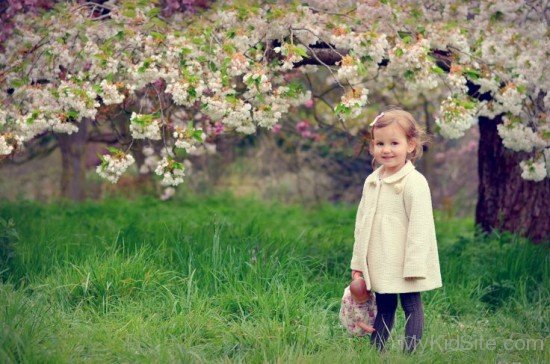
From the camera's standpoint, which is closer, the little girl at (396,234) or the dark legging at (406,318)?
the little girl at (396,234)

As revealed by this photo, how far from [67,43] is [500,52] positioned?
304cm

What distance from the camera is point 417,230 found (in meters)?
4.27

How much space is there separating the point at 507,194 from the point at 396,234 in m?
3.60

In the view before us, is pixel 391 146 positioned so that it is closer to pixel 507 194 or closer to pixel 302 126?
pixel 507 194

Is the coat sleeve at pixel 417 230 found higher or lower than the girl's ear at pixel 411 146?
lower

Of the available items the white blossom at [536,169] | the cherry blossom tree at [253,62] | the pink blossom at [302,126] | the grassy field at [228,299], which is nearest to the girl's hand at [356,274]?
the grassy field at [228,299]

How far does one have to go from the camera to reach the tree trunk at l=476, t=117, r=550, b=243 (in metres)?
7.48

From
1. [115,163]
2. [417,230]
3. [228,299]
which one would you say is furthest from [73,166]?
[417,230]

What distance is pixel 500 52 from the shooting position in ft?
19.5

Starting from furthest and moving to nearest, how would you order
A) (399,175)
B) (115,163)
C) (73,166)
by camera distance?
(73,166)
(115,163)
(399,175)

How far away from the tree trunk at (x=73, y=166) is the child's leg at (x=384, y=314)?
8400 mm

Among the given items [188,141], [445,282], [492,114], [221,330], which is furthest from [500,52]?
[221,330]

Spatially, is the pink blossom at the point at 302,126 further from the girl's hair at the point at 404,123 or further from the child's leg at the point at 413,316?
the child's leg at the point at 413,316

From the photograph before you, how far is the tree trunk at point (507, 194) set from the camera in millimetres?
7484
